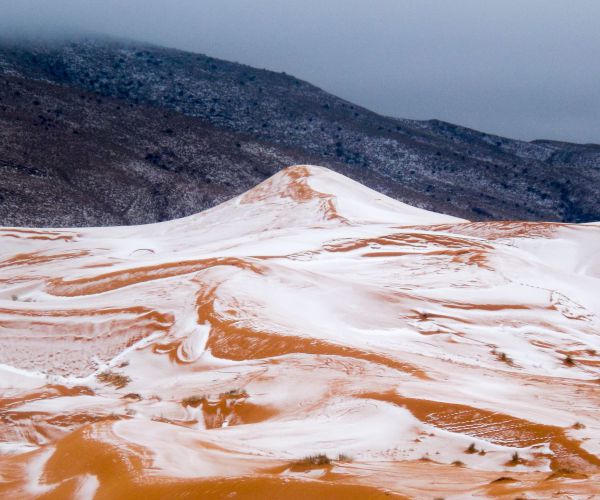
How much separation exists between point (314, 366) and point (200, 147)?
231 ft

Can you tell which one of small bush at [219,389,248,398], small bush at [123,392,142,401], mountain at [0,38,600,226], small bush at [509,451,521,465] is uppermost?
mountain at [0,38,600,226]

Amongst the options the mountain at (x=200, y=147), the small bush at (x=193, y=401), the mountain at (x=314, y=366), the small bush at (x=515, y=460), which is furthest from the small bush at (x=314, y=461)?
the mountain at (x=200, y=147)

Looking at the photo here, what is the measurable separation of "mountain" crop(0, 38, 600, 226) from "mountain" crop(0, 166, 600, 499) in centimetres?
3847

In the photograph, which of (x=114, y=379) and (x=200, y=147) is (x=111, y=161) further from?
(x=114, y=379)

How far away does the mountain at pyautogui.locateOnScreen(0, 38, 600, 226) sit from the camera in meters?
67.4

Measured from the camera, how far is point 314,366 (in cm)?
1212

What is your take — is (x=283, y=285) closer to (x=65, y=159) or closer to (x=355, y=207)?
(x=355, y=207)

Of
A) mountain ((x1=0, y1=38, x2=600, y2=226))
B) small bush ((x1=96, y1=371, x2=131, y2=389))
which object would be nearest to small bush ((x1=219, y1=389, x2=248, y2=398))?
small bush ((x1=96, y1=371, x2=131, y2=389))

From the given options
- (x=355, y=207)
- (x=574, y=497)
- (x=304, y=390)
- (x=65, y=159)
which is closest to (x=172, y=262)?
(x=304, y=390)

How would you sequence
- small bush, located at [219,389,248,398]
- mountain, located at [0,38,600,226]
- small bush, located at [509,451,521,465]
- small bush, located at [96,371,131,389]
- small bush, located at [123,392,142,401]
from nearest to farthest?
1. small bush, located at [509,451,521,465]
2. small bush, located at [219,389,248,398]
3. small bush, located at [123,392,142,401]
4. small bush, located at [96,371,131,389]
5. mountain, located at [0,38,600,226]

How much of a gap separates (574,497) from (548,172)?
333ft

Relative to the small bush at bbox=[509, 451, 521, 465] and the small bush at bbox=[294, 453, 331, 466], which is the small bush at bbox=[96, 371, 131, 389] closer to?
the small bush at bbox=[294, 453, 331, 466]

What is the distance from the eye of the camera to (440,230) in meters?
28.5

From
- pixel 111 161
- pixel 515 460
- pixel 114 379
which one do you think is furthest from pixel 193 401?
pixel 111 161
